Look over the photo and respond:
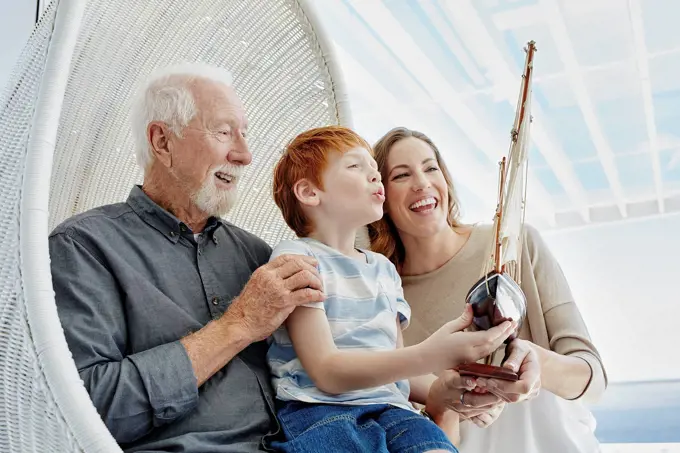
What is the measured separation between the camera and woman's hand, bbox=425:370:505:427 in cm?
117

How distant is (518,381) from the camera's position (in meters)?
1.11

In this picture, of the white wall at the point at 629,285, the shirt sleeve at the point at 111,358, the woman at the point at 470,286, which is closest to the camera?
the shirt sleeve at the point at 111,358

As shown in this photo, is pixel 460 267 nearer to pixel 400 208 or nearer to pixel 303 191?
pixel 400 208

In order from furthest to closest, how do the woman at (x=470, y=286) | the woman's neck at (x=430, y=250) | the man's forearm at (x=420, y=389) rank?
the woman's neck at (x=430, y=250)
the woman at (x=470, y=286)
the man's forearm at (x=420, y=389)

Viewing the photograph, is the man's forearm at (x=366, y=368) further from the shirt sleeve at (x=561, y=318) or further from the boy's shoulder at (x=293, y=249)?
the shirt sleeve at (x=561, y=318)

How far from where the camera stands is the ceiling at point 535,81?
4.98m

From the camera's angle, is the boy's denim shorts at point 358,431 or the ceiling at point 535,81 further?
the ceiling at point 535,81

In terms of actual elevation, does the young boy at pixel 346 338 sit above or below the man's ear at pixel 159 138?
below

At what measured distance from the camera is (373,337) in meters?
1.21

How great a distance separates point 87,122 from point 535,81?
16.6ft

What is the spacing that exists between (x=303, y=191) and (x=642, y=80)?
18.1 feet

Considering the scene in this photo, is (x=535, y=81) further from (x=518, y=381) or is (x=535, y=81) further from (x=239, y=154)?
(x=518, y=381)

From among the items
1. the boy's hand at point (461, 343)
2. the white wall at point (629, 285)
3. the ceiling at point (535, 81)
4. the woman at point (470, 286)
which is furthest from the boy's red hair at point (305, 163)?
the white wall at point (629, 285)

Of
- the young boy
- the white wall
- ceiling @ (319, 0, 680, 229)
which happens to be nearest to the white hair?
the young boy
